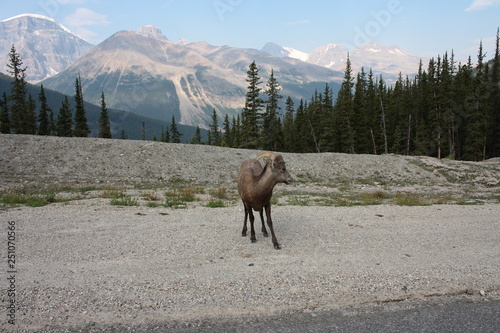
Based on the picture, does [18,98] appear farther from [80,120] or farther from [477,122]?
[477,122]

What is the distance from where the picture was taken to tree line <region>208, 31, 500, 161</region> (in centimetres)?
5259

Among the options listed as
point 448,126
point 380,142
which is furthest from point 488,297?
point 380,142

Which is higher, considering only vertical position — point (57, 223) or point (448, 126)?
point (448, 126)

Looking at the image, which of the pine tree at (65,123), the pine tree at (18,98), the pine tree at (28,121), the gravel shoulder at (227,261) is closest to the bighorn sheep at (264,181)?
the gravel shoulder at (227,261)

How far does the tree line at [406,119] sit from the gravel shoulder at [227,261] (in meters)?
38.9

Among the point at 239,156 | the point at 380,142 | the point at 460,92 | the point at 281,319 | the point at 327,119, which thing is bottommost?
the point at 281,319

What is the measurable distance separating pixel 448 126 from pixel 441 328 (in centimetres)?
5944

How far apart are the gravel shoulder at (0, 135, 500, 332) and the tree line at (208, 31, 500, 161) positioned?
128ft

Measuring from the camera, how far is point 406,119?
61812mm

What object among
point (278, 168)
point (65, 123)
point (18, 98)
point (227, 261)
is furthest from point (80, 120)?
point (227, 261)

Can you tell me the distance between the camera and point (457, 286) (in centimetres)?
601

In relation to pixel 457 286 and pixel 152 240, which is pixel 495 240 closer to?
pixel 457 286

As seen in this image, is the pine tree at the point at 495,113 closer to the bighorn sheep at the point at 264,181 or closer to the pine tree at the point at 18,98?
the bighorn sheep at the point at 264,181

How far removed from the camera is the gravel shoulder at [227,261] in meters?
5.13
